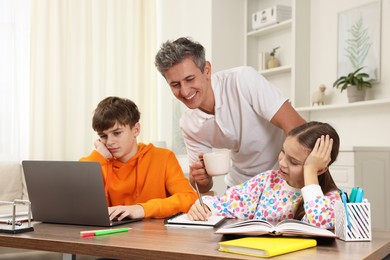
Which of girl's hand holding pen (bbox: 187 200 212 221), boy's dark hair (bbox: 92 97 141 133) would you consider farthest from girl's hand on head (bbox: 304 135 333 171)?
boy's dark hair (bbox: 92 97 141 133)

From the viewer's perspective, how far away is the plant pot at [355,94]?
12.4 feet

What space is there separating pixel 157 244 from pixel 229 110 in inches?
39.8

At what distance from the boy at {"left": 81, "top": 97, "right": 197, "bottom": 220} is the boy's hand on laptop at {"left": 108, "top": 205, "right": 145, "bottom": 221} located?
0.31 m

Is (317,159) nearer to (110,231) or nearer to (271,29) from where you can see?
(110,231)

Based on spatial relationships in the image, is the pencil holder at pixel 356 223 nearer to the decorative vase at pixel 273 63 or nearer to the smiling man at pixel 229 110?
the smiling man at pixel 229 110

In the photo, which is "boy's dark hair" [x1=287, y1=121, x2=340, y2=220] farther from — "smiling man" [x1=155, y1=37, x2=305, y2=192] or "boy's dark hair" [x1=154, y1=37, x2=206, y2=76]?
"boy's dark hair" [x1=154, y1=37, x2=206, y2=76]

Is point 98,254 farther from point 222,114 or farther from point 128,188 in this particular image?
point 222,114

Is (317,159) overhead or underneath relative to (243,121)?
underneath

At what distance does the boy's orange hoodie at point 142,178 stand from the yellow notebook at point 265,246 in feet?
2.58

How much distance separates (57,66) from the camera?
4.71m

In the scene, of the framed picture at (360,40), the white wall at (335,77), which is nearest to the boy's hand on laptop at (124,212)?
the white wall at (335,77)

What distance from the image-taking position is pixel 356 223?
3.92ft

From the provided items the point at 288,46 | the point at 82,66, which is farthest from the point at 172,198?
the point at 82,66

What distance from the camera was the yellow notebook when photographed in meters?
1.00
